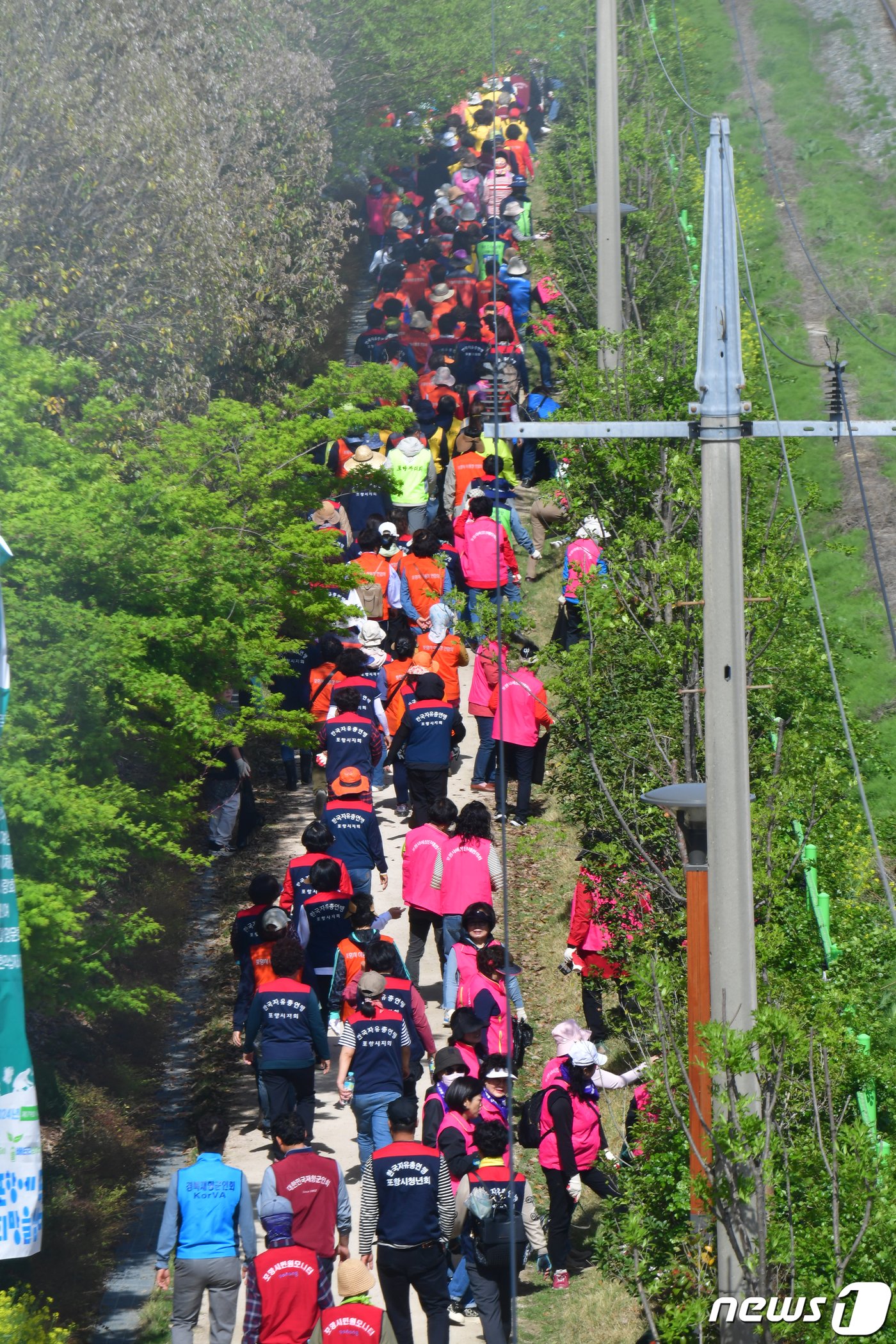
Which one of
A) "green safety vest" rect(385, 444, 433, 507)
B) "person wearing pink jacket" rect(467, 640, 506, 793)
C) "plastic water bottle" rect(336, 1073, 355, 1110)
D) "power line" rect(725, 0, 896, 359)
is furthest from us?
"power line" rect(725, 0, 896, 359)

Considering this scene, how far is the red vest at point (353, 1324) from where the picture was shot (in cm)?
916

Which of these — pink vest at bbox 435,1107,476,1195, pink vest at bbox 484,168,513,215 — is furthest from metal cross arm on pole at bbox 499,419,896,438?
pink vest at bbox 484,168,513,215

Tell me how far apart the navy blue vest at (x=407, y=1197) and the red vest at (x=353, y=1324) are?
2.23 feet

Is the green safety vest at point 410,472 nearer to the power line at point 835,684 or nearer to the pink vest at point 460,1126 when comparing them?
the power line at point 835,684

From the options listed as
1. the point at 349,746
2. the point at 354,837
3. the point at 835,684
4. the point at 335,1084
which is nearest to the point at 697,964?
the point at 835,684

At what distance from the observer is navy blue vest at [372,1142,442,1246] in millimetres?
9859

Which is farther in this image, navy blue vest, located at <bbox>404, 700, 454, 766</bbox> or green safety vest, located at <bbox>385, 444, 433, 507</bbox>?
green safety vest, located at <bbox>385, 444, 433, 507</bbox>

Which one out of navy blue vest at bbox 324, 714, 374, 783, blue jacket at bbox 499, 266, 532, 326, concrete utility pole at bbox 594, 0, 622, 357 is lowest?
navy blue vest at bbox 324, 714, 374, 783

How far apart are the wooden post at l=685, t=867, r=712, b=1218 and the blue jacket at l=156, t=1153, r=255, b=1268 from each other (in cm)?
265

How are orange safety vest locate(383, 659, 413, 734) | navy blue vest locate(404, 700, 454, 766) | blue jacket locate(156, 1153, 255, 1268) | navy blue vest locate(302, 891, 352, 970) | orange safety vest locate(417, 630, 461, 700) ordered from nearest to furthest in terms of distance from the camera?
blue jacket locate(156, 1153, 255, 1268) → navy blue vest locate(302, 891, 352, 970) → navy blue vest locate(404, 700, 454, 766) → orange safety vest locate(417, 630, 461, 700) → orange safety vest locate(383, 659, 413, 734)

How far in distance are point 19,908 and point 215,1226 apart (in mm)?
2013

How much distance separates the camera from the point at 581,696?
13.4 meters

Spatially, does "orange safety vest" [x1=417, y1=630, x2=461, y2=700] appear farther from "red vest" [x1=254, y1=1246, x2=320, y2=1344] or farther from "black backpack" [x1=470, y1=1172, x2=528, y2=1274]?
"red vest" [x1=254, y1=1246, x2=320, y2=1344]

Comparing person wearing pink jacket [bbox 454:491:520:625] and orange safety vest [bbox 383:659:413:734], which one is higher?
person wearing pink jacket [bbox 454:491:520:625]
